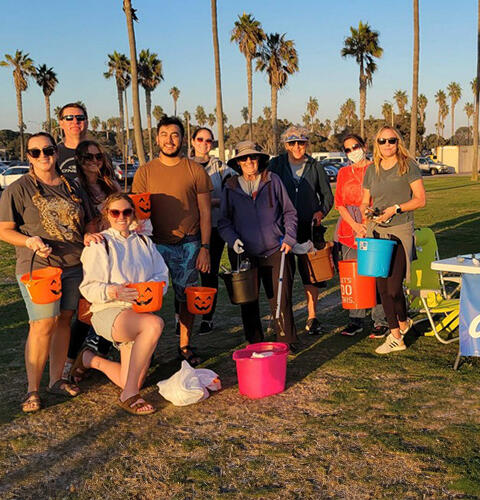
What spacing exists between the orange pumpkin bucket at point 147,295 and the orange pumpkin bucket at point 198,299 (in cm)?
80

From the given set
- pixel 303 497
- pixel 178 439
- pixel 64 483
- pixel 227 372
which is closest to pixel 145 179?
pixel 227 372

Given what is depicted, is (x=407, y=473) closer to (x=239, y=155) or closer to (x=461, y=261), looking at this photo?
(x=461, y=261)

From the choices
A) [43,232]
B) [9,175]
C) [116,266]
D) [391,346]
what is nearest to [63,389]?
[116,266]

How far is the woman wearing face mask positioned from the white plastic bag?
2.04m

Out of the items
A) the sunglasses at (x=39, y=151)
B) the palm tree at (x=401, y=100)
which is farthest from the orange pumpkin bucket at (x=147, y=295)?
the palm tree at (x=401, y=100)

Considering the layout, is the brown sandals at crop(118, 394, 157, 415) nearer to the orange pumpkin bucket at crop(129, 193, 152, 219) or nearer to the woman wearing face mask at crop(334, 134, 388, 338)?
the orange pumpkin bucket at crop(129, 193, 152, 219)

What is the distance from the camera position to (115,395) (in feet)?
15.2

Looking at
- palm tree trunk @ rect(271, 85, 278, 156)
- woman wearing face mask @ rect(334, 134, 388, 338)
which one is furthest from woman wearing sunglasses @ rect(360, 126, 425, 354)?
palm tree trunk @ rect(271, 85, 278, 156)

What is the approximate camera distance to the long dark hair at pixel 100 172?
4.75m

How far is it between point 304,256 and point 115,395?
2243 mm

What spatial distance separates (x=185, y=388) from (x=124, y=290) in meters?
0.83

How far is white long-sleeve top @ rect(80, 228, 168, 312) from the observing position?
167 inches

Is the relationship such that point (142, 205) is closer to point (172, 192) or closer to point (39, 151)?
point (172, 192)

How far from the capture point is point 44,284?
4.04 metres
